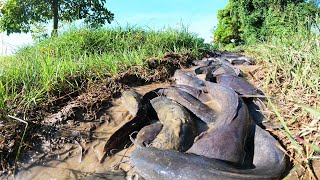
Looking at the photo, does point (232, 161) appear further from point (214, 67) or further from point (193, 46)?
point (193, 46)

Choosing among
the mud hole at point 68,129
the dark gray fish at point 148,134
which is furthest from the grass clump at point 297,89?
the mud hole at point 68,129

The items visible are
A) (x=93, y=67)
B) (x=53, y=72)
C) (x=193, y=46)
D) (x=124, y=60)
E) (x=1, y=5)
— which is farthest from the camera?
(x=1, y=5)

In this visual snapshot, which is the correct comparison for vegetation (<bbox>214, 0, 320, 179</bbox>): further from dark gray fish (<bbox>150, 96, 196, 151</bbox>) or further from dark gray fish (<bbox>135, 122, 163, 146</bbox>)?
dark gray fish (<bbox>135, 122, 163, 146</bbox>)

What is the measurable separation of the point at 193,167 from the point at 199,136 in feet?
1.89

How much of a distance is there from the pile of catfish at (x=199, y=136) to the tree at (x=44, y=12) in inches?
389

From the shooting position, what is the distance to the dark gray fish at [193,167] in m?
2.14

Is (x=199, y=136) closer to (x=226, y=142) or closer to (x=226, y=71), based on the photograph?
(x=226, y=142)

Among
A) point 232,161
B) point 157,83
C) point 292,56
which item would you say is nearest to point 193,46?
point 157,83

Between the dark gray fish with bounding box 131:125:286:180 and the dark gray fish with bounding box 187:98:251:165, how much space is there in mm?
98

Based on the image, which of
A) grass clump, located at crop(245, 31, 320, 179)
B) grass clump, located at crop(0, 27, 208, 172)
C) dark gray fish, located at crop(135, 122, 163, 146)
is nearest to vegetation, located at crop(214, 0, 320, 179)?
grass clump, located at crop(245, 31, 320, 179)

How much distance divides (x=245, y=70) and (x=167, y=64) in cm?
122

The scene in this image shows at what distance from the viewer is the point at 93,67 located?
4543mm

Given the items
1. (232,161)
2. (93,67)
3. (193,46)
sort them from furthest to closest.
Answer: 1. (193,46)
2. (93,67)
3. (232,161)

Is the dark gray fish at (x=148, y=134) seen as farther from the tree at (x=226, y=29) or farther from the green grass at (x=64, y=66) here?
the tree at (x=226, y=29)
